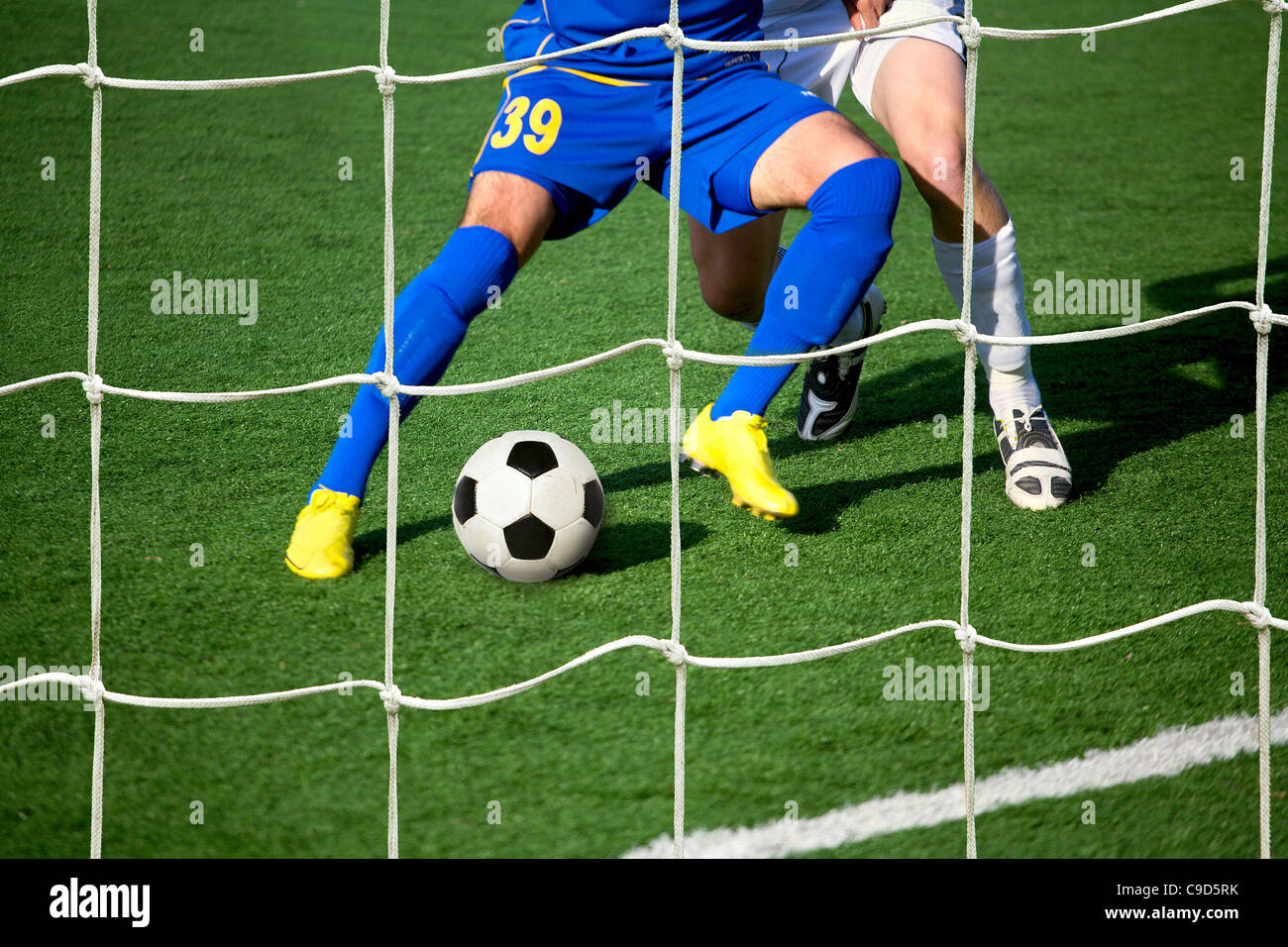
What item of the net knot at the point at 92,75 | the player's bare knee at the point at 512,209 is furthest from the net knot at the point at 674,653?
the net knot at the point at 92,75

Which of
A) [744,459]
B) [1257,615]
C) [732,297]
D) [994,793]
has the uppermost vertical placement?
[732,297]

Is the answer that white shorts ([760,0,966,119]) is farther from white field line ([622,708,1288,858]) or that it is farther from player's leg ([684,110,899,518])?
white field line ([622,708,1288,858])

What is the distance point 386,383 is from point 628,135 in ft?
2.27

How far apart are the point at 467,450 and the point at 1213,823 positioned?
1.64 metres

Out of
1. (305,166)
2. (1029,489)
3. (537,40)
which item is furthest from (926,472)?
(305,166)

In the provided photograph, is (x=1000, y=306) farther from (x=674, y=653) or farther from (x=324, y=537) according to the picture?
(x=324, y=537)

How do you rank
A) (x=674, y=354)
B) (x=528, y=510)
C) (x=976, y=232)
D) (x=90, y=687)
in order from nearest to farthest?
(x=90, y=687) → (x=674, y=354) → (x=528, y=510) → (x=976, y=232)

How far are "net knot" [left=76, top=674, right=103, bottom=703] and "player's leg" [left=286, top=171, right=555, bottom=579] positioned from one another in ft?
1.61

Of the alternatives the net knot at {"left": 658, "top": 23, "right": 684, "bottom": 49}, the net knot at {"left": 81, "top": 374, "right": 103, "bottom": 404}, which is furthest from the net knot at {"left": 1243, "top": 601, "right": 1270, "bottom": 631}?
the net knot at {"left": 81, "top": 374, "right": 103, "bottom": 404}

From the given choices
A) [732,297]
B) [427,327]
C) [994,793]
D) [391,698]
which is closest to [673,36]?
[427,327]

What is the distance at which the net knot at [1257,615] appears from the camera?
185cm

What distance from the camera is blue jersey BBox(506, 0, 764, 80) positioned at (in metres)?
2.34

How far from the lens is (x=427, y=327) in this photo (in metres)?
2.20
